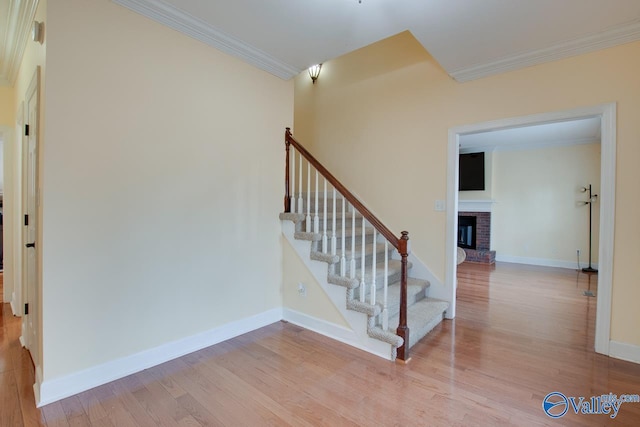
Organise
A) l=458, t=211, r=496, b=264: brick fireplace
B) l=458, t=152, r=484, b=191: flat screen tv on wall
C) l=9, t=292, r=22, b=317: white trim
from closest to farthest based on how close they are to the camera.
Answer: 1. l=9, t=292, r=22, b=317: white trim
2. l=458, t=211, r=496, b=264: brick fireplace
3. l=458, t=152, r=484, b=191: flat screen tv on wall

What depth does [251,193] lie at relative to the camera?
9.84 ft

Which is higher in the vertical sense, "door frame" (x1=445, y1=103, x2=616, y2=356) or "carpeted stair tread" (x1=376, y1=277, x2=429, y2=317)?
"door frame" (x1=445, y1=103, x2=616, y2=356)

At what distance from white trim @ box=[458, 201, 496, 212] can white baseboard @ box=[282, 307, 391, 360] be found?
5.53 metres

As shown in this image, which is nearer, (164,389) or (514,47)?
(164,389)

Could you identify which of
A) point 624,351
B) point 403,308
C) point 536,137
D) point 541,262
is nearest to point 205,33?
point 403,308

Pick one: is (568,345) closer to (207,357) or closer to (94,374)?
(207,357)

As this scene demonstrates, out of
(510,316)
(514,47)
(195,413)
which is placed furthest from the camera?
(510,316)

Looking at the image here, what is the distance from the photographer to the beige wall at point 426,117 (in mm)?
2453

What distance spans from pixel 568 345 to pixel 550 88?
7.55ft

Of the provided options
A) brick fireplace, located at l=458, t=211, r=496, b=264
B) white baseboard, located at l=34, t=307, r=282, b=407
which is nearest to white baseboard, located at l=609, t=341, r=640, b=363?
white baseboard, located at l=34, t=307, r=282, b=407

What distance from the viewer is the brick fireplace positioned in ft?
22.1

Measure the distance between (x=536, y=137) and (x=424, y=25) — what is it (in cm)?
487

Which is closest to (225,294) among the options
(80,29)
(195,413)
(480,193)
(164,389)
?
(164,389)

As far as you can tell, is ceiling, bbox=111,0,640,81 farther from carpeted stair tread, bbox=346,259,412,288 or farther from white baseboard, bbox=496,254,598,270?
white baseboard, bbox=496,254,598,270
